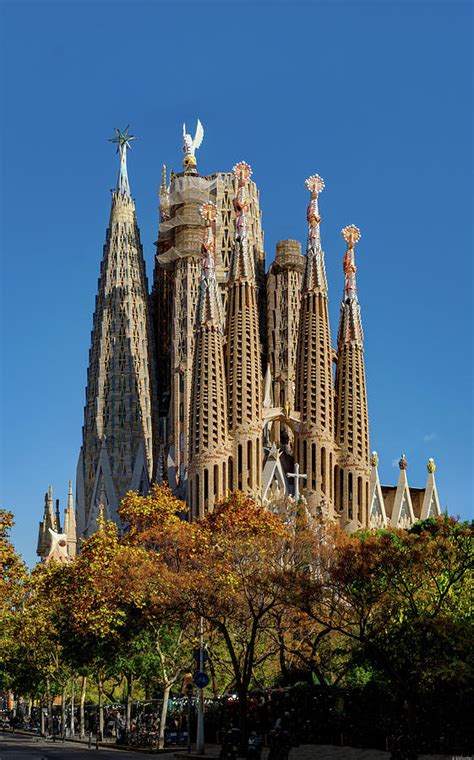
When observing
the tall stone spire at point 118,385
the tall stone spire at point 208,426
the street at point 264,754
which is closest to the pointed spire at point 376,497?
the tall stone spire at point 118,385

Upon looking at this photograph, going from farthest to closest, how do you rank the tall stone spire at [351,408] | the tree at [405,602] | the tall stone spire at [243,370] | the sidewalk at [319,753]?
the tall stone spire at [351,408], the tall stone spire at [243,370], the sidewalk at [319,753], the tree at [405,602]

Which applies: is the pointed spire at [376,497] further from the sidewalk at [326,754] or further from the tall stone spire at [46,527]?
the sidewalk at [326,754]

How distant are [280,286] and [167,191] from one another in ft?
46.7

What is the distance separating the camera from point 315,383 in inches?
3029

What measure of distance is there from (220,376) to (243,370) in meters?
1.70

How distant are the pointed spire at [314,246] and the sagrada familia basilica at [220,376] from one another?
87 millimetres

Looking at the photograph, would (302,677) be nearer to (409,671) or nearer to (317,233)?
(409,671)

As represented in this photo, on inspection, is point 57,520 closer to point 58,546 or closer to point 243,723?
point 58,546

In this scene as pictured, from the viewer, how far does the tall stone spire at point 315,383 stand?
3009 inches

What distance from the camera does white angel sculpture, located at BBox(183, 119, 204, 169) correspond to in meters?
97.6

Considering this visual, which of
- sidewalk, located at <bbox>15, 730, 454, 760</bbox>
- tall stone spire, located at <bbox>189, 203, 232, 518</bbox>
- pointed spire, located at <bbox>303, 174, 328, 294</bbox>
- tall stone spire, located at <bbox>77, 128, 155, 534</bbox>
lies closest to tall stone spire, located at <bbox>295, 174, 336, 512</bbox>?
pointed spire, located at <bbox>303, 174, 328, 294</bbox>

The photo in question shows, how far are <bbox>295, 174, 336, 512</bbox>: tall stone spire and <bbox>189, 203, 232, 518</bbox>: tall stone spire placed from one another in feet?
17.8

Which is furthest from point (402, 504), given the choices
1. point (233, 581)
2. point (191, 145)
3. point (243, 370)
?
point (233, 581)

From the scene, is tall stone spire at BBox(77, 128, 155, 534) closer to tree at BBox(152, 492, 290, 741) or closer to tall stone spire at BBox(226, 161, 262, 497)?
tall stone spire at BBox(226, 161, 262, 497)
